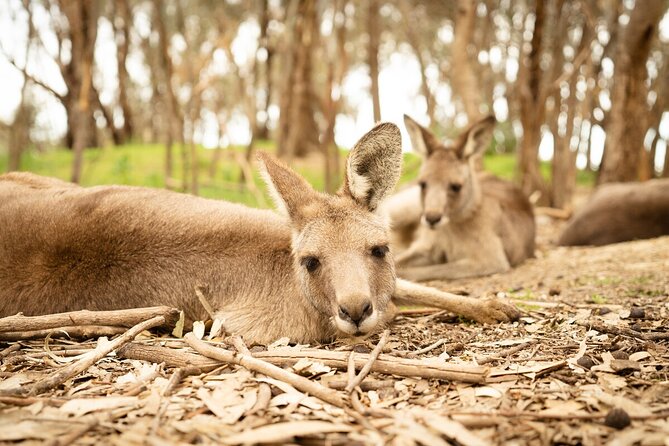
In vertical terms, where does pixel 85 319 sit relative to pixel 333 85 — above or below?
below

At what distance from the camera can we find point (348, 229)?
3746 mm

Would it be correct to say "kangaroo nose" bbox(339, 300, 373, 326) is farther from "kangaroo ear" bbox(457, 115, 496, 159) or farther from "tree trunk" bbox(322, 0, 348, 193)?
"tree trunk" bbox(322, 0, 348, 193)

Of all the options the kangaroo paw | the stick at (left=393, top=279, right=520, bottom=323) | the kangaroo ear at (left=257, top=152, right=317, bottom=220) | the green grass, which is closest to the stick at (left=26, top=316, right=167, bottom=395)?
the kangaroo ear at (left=257, top=152, right=317, bottom=220)

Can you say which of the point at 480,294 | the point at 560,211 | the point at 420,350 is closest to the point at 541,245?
the point at 560,211

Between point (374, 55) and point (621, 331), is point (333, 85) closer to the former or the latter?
point (374, 55)

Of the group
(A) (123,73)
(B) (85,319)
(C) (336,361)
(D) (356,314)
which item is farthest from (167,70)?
(A) (123,73)

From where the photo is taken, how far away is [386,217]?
4234mm

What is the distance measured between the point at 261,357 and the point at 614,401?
1.77 m

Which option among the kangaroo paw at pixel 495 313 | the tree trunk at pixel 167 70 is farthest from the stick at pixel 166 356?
the tree trunk at pixel 167 70

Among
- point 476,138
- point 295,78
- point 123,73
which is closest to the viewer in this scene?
point 476,138

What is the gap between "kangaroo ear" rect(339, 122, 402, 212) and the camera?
386cm

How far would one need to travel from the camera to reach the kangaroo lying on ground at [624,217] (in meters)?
8.18

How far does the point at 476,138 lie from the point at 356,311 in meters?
4.72

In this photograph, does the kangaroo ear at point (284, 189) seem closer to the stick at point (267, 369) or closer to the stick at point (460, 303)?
the stick at point (460, 303)
